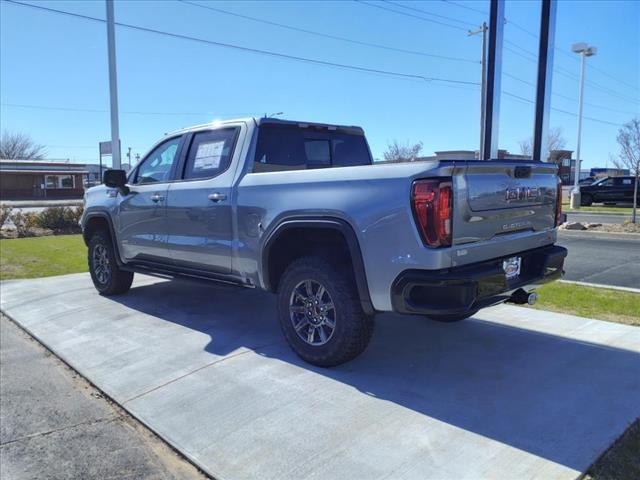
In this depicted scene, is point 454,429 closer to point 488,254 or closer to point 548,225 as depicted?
point 488,254

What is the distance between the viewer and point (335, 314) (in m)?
3.94

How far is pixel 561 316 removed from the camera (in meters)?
5.55

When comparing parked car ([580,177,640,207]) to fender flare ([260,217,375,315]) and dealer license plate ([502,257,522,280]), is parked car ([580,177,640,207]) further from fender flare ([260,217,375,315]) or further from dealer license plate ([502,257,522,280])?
fender flare ([260,217,375,315])

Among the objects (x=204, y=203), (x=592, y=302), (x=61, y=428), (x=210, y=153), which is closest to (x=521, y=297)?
(x=592, y=302)

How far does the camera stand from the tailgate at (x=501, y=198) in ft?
11.3

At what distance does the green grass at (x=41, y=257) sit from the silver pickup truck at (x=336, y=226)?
4286 mm

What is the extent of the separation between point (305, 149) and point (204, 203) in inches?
44.6

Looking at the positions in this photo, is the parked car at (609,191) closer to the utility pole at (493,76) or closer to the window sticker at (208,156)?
the utility pole at (493,76)

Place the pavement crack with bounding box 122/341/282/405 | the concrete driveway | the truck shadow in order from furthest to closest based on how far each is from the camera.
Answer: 1. the pavement crack with bounding box 122/341/282/405
2. the truck shadow
3. the concrete driveway

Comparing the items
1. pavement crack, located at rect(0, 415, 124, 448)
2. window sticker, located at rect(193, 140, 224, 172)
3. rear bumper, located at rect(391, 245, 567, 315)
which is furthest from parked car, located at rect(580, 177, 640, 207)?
pavement crack, located at rect(0, 415, 124, 448)

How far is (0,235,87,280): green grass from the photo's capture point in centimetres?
945

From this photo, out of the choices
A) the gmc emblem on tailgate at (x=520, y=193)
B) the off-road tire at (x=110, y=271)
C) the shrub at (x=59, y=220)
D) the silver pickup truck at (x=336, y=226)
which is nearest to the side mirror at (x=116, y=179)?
the silver pickup truck at (x=336, y=226)

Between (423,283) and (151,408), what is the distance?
2.10 meters

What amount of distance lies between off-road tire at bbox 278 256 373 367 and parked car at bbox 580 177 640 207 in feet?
83.2
